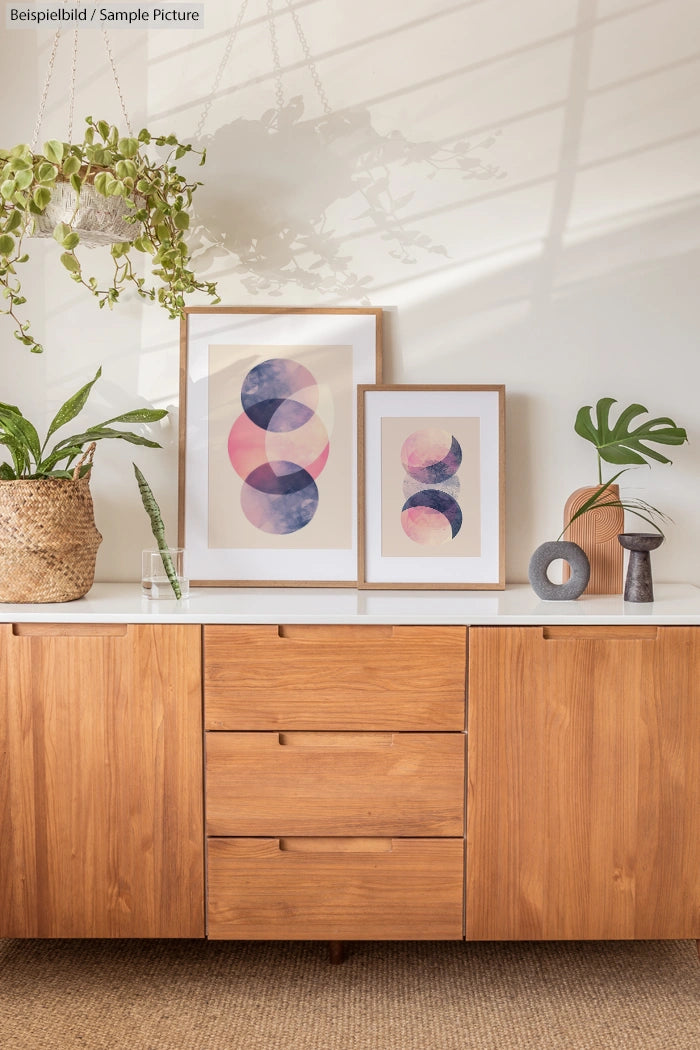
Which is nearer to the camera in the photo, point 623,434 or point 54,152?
point 54,152

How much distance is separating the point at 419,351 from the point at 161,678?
1.07 metres

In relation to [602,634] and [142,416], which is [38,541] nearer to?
[142,416]

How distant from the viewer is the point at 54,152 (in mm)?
1728

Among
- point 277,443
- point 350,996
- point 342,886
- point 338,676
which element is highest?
point 277,443

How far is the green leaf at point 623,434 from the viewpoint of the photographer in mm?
1995

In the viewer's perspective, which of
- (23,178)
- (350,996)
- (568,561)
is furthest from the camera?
(568,561)

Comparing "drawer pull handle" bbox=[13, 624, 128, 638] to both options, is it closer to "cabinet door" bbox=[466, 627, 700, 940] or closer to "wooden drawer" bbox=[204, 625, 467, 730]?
"wooden drawer" bbox=[204, 625, 467, 730]

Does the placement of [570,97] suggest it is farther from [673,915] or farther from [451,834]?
[673,915]

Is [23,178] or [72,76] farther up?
[72,76]

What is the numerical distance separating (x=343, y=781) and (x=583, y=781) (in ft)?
1.70

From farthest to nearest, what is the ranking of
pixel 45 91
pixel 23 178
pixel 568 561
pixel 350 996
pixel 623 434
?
pixel 45 91 < pixel 623 434 < pixel 568 561 < pixel 350 996 < pixel 23 178

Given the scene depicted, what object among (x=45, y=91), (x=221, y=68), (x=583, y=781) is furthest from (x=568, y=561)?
(x=45, y=91)

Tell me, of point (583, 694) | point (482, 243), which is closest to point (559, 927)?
point (583, 694)

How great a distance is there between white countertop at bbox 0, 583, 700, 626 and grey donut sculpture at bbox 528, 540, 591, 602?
0.03m
